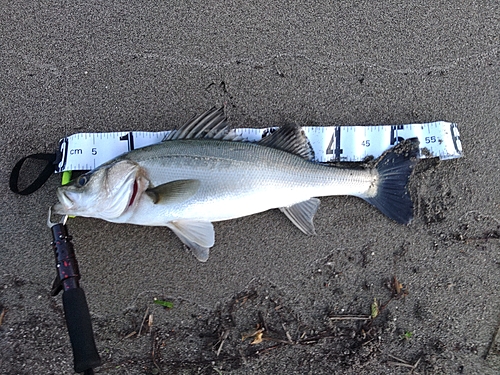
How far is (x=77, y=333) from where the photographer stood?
2260 mm

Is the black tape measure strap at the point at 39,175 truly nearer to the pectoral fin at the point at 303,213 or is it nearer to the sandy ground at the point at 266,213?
the sandy ground at the point at 266,213

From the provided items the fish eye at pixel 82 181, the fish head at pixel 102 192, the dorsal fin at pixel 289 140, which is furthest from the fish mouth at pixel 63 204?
the dorsal fin at pixel 289 140

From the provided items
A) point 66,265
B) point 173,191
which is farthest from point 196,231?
point 66,265

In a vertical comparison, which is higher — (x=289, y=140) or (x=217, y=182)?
(x=289, y=140)

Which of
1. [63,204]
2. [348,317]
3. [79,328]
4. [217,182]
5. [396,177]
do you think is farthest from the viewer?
[348,317]

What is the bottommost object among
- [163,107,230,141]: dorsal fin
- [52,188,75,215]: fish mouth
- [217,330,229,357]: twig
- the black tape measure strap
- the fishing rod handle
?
[217,330,229,357]: twig

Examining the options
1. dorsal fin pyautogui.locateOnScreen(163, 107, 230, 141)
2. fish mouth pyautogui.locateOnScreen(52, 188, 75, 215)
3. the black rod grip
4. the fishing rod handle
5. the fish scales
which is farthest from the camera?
dorsal fin pyautogui.locateOnScreen(163, 107, 230, 141)

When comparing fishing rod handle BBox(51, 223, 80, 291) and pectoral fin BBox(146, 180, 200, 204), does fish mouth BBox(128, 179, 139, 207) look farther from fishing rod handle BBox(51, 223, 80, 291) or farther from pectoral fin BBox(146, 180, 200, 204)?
fishing rod handle BBox(51, 223, 80, 291)

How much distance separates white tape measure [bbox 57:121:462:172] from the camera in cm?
297

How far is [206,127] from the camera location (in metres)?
2.78

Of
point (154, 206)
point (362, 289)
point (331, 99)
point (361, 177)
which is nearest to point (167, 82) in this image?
point (154, 206)

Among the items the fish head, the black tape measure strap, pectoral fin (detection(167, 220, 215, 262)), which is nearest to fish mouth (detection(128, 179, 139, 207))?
the fish head

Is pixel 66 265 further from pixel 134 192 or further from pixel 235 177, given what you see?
pixel 235 177

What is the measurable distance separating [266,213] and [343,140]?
32.5 inches
